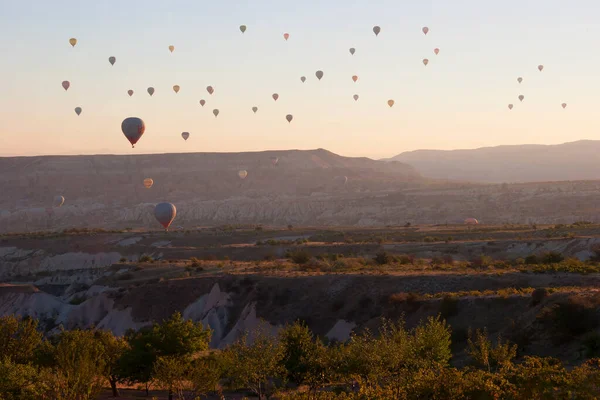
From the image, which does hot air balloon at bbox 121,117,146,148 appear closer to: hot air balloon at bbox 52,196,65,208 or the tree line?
the tree line

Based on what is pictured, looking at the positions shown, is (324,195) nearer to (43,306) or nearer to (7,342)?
(43,306)

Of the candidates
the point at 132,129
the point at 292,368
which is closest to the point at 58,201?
the point at 132,129

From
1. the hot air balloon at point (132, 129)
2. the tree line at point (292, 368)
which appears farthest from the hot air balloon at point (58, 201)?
the tree line at point (292, 368)

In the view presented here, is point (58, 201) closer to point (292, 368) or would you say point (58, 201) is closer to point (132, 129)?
point (132, 129)

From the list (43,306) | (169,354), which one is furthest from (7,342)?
(43,306)

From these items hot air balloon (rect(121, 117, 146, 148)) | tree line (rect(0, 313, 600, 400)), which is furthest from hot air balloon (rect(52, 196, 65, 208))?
tree line (rect(0, 313, 600, 400))

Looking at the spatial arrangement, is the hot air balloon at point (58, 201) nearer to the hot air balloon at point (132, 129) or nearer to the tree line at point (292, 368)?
the hot air balloon at point (132, 129)
